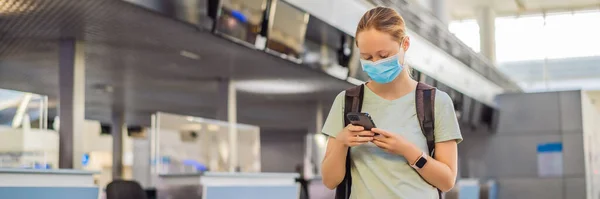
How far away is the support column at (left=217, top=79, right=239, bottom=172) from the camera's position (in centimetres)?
1722

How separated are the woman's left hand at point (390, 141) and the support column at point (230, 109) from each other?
1476 cm

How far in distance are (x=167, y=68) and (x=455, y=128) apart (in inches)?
517

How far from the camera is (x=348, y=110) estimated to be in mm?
2549

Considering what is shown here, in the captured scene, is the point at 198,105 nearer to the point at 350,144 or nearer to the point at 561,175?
the point at 561,175

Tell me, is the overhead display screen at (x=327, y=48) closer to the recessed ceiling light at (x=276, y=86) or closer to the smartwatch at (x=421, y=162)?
the recessed ceiling light at (x=276, y=86)

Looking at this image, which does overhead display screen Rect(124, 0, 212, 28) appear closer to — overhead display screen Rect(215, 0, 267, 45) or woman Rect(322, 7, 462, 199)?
overhead display screen Rect(215, 0, 267, 45)

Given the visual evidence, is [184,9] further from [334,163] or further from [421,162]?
[421,162]

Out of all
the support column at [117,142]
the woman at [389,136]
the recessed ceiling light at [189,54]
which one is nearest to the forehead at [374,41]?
the woman at [389,136]

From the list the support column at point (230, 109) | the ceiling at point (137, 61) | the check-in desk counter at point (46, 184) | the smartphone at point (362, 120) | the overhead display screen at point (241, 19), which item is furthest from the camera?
the support column at point (230, 109)

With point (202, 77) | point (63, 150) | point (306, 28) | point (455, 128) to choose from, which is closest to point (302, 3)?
point (306, 28)

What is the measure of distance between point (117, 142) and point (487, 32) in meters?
12.2

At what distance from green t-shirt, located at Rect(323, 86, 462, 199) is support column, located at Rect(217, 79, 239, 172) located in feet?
47.9

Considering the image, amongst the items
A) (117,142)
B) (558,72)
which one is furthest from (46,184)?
(558,72)

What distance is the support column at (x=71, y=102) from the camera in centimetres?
1208
